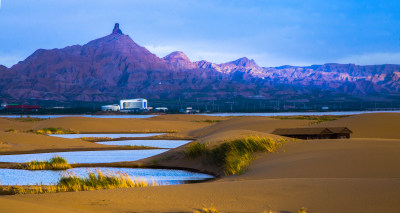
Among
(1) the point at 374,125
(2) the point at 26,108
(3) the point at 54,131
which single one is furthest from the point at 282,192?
(2) the point at 26,108

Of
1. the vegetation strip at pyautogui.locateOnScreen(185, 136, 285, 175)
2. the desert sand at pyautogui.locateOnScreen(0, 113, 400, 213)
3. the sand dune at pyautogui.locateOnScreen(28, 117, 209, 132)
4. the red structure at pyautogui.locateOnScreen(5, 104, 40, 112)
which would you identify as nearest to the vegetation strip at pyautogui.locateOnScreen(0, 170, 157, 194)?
the desert sand at pyautogui.locateOnScreen(0, 113, 400, 213)

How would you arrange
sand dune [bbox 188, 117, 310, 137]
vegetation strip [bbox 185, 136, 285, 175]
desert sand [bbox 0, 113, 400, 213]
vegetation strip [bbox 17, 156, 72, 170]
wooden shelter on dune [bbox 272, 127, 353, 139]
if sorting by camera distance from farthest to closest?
sand dune [bbox 188, 117, 310, 137], wooden shelter on dune [bbox 272, 127, 353, 139], vegetation strip [bbox 17, 156, 72, 170], vegetation strip [bbox 185, 136, 285, 175], desert sand [bbox 0, 113, 400, 213]

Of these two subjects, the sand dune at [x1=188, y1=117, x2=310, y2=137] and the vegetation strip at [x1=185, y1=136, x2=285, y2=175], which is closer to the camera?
the vegetation strip at [x1=185, y1=136, x2=285, y2=175]

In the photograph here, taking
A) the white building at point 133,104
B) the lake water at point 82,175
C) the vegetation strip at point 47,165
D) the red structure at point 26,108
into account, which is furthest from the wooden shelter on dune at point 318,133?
the white building at point 133,104

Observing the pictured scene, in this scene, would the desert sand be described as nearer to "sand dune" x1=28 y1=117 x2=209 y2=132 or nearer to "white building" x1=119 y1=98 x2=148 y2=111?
"sand dune" x1=28 y1=117 x2=209 y2=132

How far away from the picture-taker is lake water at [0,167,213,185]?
727 inches

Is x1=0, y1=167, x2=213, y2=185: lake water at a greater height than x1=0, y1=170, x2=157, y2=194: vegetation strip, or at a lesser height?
lesser

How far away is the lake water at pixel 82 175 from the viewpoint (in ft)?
60.6

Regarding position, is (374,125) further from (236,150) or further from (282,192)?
(282,192)

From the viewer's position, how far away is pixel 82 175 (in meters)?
19.9

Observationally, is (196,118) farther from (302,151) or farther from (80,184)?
(80,184)

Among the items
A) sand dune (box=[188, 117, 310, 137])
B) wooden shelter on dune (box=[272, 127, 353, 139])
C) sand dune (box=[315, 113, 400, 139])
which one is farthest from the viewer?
sand dune (box=[188, 117, 310, 137])

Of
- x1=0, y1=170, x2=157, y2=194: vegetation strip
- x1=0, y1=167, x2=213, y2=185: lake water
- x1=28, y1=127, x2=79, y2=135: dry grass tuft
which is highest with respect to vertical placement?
x1=0, y1=170, x2=157, y2=194: vegetation strip

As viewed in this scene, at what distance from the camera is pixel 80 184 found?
14.4 metres
